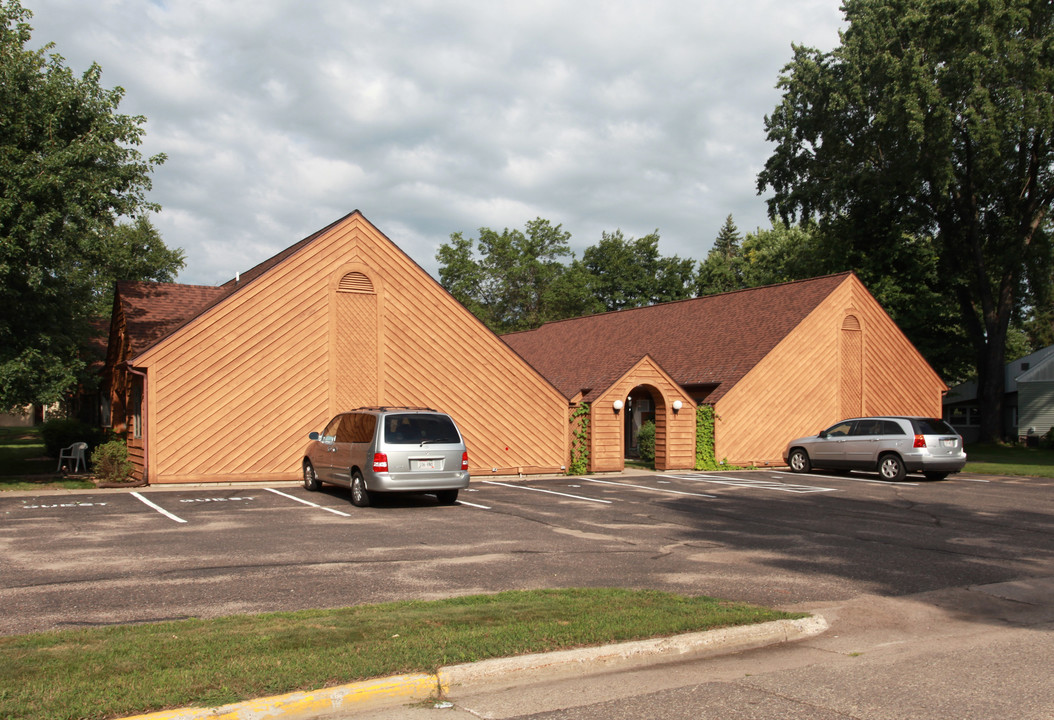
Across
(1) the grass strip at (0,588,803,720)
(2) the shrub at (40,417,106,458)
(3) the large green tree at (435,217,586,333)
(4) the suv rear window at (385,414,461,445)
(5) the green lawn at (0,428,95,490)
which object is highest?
(3) the large green tree at (435,217,586,333)

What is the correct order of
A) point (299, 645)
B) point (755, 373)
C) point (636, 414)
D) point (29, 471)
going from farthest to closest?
point (636, 414)
point (755, 373)
point (29, 471)
point (299, 645)

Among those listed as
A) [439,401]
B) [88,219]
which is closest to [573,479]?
[439,401]

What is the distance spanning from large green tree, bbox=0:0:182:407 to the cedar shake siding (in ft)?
7.41

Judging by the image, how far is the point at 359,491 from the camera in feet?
50.0

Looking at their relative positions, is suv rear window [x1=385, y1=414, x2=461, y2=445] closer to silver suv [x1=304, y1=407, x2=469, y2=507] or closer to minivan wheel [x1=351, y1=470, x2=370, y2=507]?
silver suv [x1=304, y1=407, x2=469, y2=507]

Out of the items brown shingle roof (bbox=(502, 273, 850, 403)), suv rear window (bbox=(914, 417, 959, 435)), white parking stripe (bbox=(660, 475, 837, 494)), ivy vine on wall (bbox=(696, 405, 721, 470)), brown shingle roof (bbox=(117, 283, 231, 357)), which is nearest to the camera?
white parking stripe (bbox=(660, 475, 837, 494))

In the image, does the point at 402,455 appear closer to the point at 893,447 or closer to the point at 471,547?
the point at 471,547

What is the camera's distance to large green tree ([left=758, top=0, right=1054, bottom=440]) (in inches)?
Result: 1431

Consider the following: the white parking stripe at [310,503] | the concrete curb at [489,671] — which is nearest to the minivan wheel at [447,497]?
the white parking stripe at [310,503]

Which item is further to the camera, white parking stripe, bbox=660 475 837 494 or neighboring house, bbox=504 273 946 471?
neighboring house, bbox=504 273 946 471

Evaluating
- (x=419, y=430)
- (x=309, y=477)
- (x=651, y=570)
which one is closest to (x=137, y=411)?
(x=309, y=477)

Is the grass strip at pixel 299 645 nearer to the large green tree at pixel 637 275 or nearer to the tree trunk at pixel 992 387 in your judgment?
the tree trunk at pixel 992 387

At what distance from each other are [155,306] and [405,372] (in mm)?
8032

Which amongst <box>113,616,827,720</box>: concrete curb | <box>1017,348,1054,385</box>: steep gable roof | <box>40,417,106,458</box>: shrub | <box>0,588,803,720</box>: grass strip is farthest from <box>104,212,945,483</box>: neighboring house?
<box>1017,348,1054,385</box>: steep gable roof
